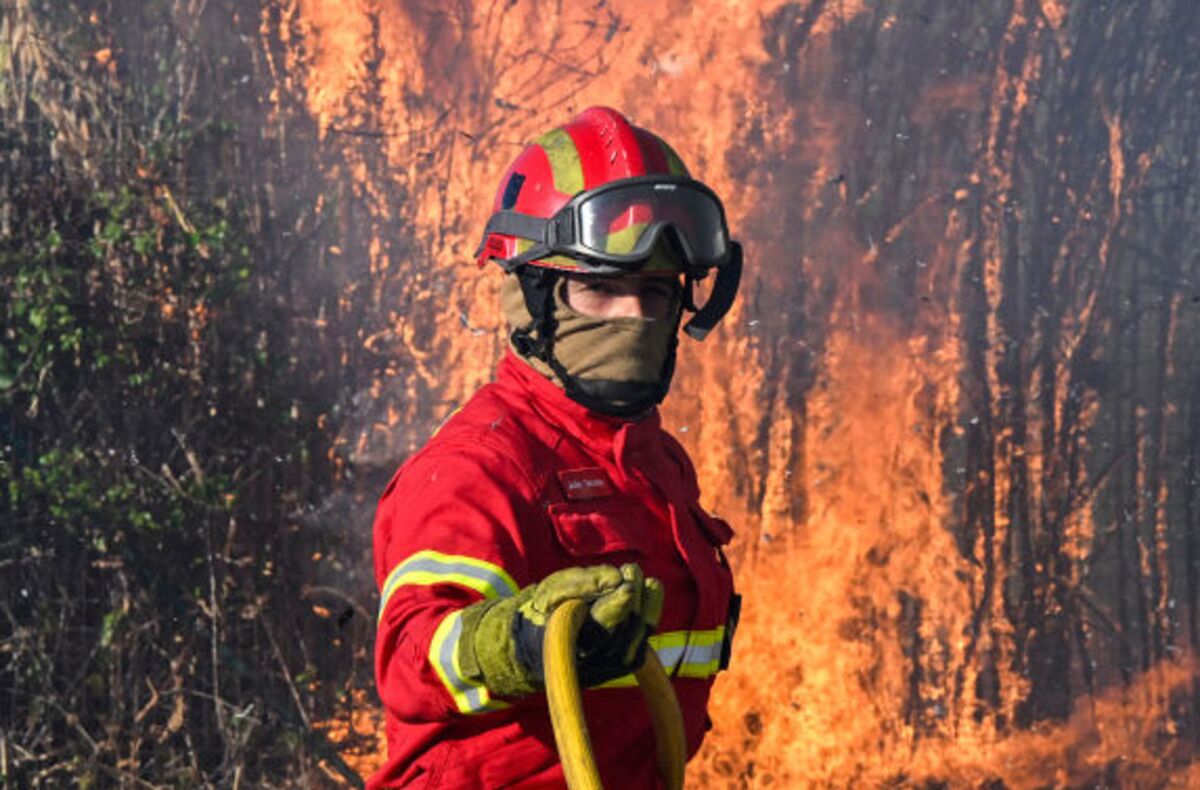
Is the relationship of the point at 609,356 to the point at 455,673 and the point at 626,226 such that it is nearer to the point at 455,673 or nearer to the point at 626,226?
the point at 626,226

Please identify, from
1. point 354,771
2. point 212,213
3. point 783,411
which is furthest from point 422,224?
point 354,771

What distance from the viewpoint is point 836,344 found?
6051mm

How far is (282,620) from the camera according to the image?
5.96m

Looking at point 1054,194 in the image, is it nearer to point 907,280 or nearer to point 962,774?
point 907,280

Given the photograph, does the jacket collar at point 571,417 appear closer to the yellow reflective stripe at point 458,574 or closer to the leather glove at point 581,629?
the yellow reflective stripe at point 458,574

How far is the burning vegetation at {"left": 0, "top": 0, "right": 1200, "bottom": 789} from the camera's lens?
6.01m

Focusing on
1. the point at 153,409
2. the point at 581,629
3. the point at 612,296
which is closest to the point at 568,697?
the point at 581,629

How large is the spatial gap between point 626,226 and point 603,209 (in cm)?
6

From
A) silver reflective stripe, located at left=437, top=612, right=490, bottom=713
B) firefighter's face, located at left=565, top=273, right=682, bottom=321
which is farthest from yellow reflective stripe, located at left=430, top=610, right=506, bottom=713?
firefighter's face, located at left=565, top=273, right=682, bottom=321

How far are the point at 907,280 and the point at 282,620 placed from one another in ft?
9.06

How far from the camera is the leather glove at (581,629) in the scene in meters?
2.48

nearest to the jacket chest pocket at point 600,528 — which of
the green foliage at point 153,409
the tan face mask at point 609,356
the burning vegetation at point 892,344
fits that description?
the tan face mask at point 609,356

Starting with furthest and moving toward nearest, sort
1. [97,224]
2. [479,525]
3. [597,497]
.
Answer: [97,224] → [597,497] → [479,525]

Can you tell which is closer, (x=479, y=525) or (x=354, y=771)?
(x=479, y=525)
